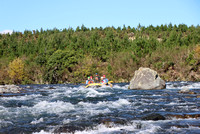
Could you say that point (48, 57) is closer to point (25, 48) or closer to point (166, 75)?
point (25, 48)

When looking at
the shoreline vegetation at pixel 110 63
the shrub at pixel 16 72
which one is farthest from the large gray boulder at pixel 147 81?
the shrub at pixel 16 72

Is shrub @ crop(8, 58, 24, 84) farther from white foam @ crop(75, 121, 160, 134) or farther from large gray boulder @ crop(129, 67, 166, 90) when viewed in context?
white foam @ crop(75, 121, 160, 134)

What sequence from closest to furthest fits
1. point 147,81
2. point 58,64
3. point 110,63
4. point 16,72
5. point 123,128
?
point 123,128
point 147,81
point 16,72
point 58,64
point 110,63

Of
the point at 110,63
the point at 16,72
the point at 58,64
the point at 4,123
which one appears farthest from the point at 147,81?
the point at 16,72

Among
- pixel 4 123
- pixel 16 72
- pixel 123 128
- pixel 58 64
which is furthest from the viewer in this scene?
pixel 58 64

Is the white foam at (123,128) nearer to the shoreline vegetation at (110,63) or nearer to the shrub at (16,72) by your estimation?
the shoreline vegetation at (110,63)

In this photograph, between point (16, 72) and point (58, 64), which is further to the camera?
point (58, 64)

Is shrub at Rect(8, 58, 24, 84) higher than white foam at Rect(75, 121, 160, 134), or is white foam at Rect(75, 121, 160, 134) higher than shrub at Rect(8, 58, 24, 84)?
shrub at Rect(8, 58, 24, 84)

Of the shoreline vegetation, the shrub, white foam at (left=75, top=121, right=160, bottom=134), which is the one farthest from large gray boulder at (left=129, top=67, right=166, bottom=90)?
the shrub

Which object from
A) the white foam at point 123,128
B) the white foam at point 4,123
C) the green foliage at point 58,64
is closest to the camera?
the white foam at point 123,128

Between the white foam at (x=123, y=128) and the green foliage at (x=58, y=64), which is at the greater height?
the green foliage at (x=58, y=64)

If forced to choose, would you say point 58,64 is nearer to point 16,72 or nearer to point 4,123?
point 16,72

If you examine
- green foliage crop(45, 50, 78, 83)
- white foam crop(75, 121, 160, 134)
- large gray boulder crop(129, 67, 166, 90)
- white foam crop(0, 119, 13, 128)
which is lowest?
white foam crop(75, 121, 160, 134)

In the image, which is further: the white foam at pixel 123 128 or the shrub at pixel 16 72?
the shrub at pixel 16 72
